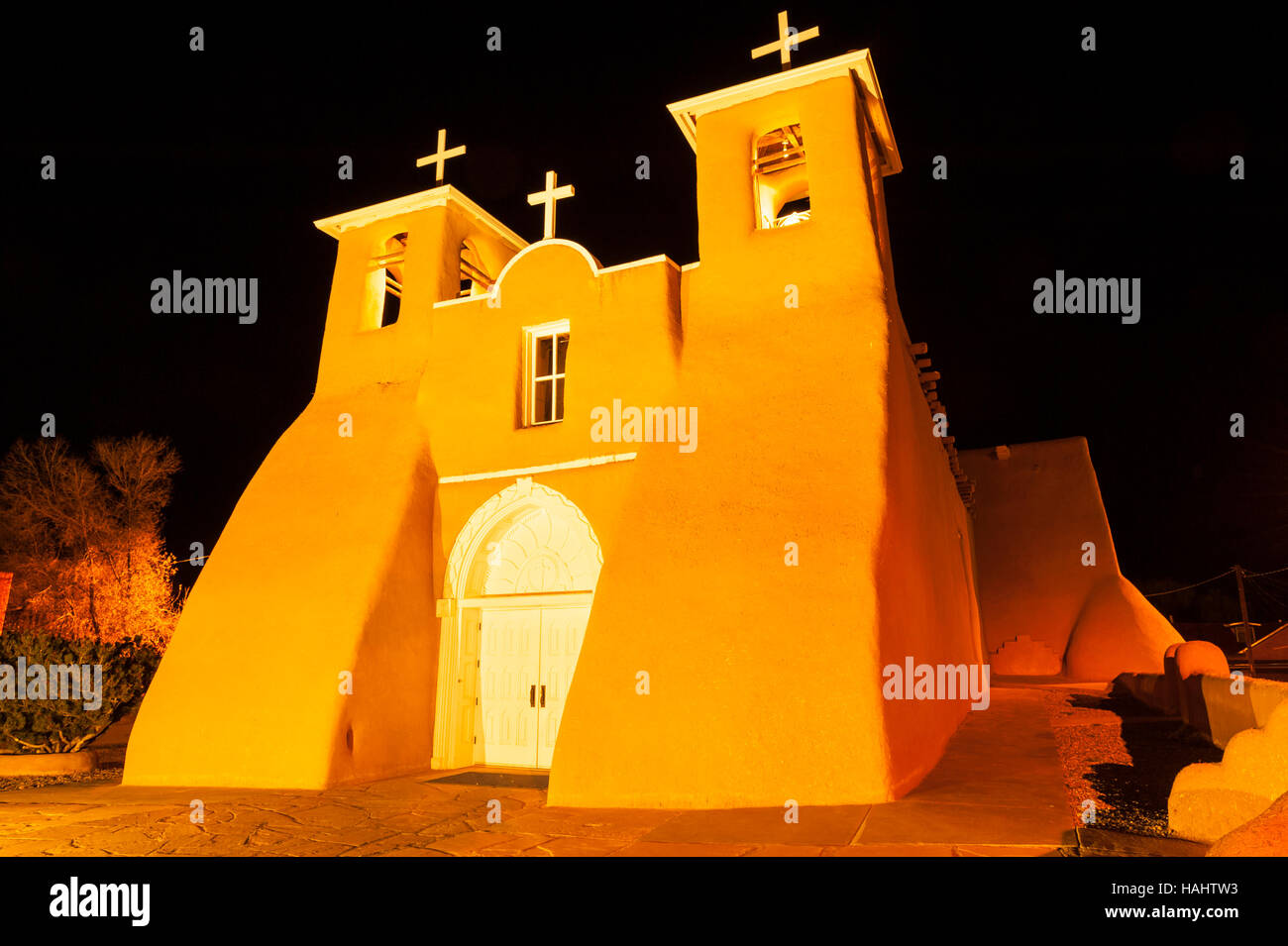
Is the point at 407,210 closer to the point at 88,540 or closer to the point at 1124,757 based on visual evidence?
the point at 1124,757

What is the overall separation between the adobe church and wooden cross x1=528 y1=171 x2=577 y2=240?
3cm

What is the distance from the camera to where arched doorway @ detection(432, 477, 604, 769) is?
34.8 feet

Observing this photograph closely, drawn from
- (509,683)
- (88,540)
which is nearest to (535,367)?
(509,683)

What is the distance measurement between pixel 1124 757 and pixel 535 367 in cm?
851

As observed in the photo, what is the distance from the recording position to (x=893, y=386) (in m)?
8.82

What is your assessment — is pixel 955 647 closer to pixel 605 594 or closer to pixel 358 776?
pixel 605 594

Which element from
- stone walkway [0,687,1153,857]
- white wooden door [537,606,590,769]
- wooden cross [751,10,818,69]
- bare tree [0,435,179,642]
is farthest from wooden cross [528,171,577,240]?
bare tree [0,435,179,642]

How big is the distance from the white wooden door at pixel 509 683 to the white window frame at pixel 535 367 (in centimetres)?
269

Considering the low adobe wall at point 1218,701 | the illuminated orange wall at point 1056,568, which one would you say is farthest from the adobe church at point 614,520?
the illuminated orange wall at point 1056,568

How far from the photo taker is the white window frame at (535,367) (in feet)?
37.0

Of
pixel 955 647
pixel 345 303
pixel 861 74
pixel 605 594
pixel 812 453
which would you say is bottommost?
pixel 955 647

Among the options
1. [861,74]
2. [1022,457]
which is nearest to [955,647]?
[861,74]

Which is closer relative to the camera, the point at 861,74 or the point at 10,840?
the point at 10,840

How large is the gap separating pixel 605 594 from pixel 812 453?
2.56m
